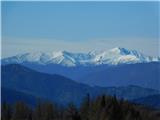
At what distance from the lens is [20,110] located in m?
62.3

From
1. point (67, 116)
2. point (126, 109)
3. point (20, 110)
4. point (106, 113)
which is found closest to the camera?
point (67, 116)

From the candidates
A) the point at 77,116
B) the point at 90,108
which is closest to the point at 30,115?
the point at 90,108

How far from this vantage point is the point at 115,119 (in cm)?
5188

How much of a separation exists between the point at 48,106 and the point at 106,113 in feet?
51.7

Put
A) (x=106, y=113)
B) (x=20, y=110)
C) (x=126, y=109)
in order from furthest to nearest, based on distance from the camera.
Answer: (x=20, y=110) → (x=126, y=109) → (x=106, y=113)

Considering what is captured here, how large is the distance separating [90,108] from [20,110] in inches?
510

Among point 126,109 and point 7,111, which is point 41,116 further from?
point 126,109

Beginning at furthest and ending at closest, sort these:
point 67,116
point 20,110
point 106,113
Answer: point 20,110 < point 106,113 < point 67,116

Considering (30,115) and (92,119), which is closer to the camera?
(92,119)

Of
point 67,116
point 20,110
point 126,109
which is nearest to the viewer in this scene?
point 67,116

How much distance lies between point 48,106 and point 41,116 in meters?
3.28

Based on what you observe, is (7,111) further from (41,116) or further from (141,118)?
(141,118)

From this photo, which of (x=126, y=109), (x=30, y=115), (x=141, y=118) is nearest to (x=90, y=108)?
(x=126, y=109)

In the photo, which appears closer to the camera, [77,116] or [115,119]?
[77,116]
